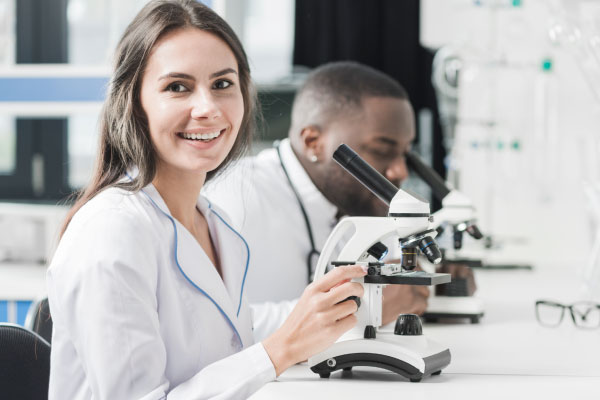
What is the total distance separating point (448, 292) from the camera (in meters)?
1.79

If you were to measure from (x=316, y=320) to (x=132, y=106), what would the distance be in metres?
0.45

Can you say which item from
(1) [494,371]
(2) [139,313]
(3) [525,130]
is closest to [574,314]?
(1) [494,371]

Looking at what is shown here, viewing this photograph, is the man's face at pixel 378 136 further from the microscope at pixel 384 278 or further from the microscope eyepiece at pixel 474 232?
the microscope at pixel 384 278

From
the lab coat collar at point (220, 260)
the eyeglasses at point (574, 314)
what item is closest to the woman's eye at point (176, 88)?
the lab coat collar at point (220, 260)

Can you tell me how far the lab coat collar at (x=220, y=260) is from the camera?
4.00ft

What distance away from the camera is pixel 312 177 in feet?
6.81

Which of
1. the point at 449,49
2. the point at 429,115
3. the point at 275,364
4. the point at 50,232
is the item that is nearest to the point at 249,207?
the point at 275,364

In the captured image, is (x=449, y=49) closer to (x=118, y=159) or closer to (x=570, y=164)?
(x=570, y=164)

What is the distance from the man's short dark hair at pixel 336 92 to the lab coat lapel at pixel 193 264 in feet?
2.79

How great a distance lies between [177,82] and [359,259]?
1.33 feet

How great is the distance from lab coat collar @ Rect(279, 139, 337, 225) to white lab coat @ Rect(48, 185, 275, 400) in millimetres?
782

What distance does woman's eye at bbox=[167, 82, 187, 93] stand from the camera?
1253 millimetres

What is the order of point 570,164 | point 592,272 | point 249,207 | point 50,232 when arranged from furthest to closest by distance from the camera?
point 570,164
point 50,232
point 592,272
point 249,207

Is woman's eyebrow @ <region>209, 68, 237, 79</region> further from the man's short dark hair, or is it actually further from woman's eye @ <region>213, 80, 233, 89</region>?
the man's short dark hair
